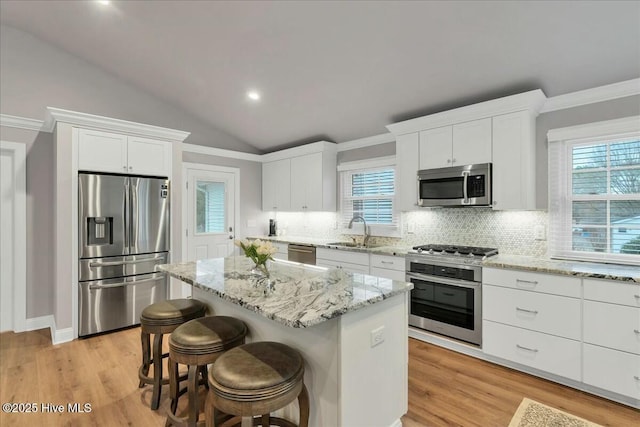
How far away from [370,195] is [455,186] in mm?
1490

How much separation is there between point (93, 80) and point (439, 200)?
4762 mm

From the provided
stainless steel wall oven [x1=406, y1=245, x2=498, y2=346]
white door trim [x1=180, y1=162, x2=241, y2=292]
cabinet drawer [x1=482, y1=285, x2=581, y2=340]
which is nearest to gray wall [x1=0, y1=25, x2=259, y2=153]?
white door trim [x1=180, y1=162, x2=241, y2=292]

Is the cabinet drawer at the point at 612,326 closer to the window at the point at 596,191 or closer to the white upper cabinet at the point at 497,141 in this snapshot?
the window at the point at 596,191

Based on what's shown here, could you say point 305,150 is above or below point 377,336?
above

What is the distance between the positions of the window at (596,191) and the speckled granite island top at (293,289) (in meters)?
2.12

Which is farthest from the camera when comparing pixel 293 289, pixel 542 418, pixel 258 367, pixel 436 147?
pixel 436 147

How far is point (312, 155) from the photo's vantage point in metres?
4.91

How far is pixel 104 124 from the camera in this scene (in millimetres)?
3498

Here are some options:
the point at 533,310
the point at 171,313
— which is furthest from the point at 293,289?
the point at 533,310

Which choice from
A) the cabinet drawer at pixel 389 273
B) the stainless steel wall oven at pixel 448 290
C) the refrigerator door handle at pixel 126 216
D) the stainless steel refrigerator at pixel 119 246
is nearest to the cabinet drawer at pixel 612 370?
the stainless steel wall oven at pixel 448 290

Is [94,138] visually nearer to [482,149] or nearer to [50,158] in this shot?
[50,158]

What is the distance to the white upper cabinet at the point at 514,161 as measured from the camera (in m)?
2.88

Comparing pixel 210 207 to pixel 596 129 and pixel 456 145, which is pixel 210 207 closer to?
pixel 456 145

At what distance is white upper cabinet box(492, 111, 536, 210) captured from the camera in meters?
2.88
